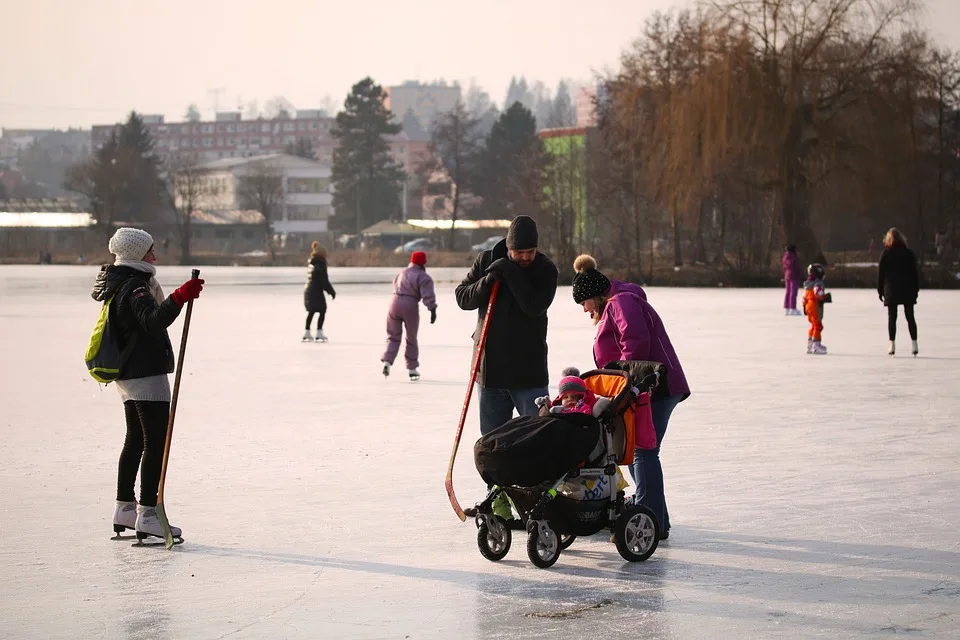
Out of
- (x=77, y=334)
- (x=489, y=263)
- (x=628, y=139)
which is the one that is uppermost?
(x=628, y=139)

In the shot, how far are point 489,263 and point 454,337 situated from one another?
13.4 meters

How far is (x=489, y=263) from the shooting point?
7305 mm

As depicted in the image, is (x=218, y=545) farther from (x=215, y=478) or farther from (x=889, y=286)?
(x=889, y=286)

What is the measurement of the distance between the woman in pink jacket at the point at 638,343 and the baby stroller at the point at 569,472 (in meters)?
0.17

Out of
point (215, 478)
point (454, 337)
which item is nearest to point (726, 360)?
point (454, 337)

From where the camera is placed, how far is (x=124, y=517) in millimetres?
6660

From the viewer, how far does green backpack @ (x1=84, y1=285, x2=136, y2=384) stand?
6555mm

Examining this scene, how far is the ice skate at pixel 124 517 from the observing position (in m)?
6.65

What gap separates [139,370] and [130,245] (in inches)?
23.7

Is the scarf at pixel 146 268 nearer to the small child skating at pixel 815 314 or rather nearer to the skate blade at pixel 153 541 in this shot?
the skate blade at pixel 153 541

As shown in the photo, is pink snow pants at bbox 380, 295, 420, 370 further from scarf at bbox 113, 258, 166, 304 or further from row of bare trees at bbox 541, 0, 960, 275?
row of bare trees at bbox 541, 0, 960, 275

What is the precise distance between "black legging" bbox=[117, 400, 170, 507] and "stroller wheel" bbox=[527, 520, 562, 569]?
1.85 meters

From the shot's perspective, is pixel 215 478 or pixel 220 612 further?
pixel 215 478

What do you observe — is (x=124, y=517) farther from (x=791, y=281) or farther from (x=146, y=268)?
(x=791, y=281)
